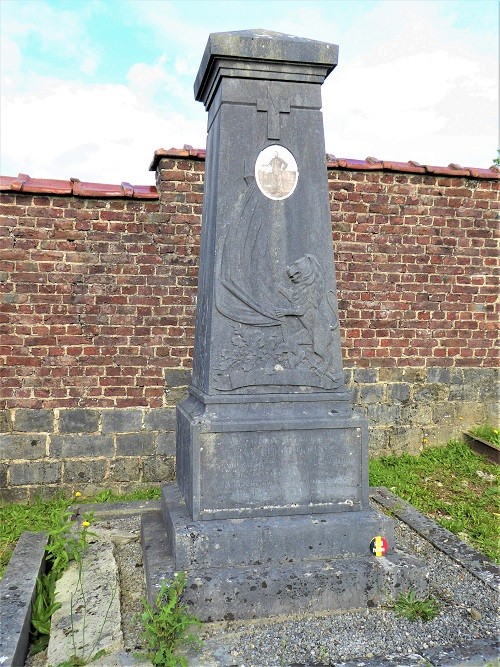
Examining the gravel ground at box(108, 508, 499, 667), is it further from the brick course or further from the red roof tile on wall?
the red roof tile on wall

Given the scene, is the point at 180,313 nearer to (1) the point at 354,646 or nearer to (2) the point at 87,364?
(2) the point at 87,364

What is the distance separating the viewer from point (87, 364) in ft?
16.4

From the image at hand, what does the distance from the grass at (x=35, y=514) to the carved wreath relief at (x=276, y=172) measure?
7.88 feet

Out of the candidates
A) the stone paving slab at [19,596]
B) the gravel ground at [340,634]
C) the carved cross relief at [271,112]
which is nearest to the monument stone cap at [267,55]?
the carved cross relief at [271,112]

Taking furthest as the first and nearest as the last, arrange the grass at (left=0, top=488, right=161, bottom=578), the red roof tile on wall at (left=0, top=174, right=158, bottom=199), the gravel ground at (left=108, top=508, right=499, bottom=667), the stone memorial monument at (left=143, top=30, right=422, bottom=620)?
the red roof tile on wall at (left=0, top=174, right=158, bottom=199) → the grass at (left=0, top=488, right=161, bottom=578) → the stone memorial monument at (left=143, top=30, right=422, bottom=620) → the gravel ground at (left=108, top=508, right=499, bottom=667)

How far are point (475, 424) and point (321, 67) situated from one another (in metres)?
4.21

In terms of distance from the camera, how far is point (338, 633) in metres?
2.52

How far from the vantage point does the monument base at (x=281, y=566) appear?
2.64 m

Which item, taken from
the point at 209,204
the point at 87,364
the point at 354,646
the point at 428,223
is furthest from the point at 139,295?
the point at 354,646

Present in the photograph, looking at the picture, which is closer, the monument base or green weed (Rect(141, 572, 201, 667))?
green weed (Rect(141, 572, 201, 667))

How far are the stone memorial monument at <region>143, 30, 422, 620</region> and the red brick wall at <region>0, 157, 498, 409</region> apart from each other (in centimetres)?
198

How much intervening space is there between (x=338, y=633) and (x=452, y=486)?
9.59 ft

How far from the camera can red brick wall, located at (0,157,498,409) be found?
4887mm

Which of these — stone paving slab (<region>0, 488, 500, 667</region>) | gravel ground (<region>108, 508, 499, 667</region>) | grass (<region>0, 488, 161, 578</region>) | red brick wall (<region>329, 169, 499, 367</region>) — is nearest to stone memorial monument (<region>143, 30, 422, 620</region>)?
gravel ground (<region>108, 508, 499, 667</region>)
